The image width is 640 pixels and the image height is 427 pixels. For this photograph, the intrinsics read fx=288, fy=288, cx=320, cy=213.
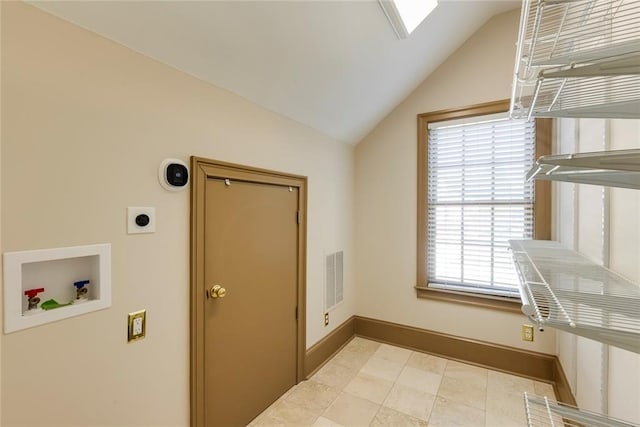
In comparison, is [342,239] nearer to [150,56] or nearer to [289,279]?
[289,279]

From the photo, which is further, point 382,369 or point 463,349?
point 463,349

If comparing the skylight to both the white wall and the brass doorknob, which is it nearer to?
the white wall

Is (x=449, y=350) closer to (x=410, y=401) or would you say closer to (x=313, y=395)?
(x=410, y=401)

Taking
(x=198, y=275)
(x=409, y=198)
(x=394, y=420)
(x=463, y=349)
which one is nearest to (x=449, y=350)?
(x=463, y=349)

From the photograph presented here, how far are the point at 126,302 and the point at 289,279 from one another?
1.24 metres

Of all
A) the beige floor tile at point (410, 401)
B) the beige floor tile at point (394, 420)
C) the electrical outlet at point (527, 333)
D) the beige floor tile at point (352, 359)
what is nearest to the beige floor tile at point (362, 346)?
the beige floor tile at point (352, 359)

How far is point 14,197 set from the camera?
1022 millimetres

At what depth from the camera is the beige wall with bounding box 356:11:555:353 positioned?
8.73 ft

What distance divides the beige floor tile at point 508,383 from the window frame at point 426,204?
585 millimetres

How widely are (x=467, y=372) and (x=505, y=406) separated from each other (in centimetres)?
46

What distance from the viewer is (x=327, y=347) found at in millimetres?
2857

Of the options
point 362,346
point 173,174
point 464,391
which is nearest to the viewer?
point 173,174

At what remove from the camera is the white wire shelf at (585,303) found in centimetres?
59

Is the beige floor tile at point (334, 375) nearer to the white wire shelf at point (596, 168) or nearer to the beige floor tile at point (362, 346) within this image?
the beige floor tile at point (362, 346)
